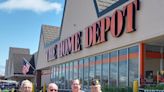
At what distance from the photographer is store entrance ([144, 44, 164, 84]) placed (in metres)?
14.8

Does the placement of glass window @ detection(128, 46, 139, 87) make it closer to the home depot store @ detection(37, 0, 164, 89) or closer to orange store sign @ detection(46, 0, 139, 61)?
the home depot store @ detection(37, 0, 164, 89)

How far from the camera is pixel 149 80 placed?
14789mm

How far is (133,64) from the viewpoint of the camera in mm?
15266

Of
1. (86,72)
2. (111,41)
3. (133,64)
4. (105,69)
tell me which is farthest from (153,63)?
(86,72)

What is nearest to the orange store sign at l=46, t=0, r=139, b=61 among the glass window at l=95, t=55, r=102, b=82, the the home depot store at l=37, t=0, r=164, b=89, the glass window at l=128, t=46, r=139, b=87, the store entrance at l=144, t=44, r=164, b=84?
the the home depot store at l=37, t=0, r=164, b=89

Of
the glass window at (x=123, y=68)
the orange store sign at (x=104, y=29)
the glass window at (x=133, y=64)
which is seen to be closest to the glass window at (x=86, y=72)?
the orange store sign at (x=104, y=29)

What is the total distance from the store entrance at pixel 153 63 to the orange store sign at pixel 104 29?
1295mm

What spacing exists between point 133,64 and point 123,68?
3.45 feet

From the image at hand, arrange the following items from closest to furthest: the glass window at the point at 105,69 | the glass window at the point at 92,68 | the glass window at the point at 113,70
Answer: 1. the glass window at the point at 113,70
2. the glass window at the point at 105,69
3. the glass window at the point at 92,68

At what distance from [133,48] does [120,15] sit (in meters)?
1.53

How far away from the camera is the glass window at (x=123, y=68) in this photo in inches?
631

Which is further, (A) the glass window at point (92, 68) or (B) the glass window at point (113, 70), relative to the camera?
(A) the glass window at point (92, 68)

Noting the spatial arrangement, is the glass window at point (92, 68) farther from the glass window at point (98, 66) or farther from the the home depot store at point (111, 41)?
the glass window at point (98, 66)

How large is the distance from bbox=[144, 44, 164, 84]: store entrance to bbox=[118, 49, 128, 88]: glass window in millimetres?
1183
